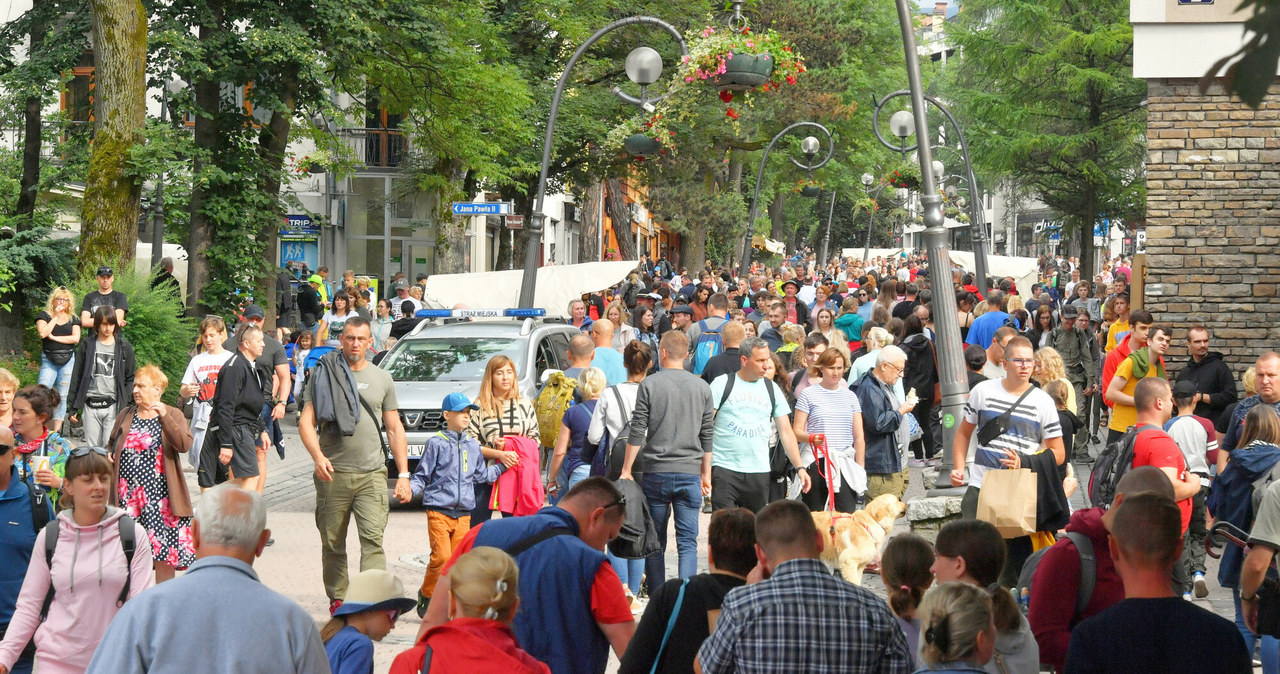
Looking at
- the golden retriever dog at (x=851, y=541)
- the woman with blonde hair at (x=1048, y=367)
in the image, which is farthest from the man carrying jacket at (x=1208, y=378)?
the golden retriever dog at (x=851, y=541)

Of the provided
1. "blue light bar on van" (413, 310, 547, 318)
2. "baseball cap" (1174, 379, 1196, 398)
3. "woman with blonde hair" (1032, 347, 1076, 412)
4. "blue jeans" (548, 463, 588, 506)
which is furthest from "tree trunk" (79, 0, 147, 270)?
"baseball cap" (1174, 379, 1196, 398)

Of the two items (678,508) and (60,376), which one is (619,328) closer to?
(60,376)

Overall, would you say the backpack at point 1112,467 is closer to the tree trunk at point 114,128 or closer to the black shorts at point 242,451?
the black shorts at point 242,451

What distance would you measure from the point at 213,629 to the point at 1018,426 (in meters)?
5.04

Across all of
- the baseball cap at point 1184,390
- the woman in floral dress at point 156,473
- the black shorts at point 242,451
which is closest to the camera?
the woman in floral dress at point 156,473

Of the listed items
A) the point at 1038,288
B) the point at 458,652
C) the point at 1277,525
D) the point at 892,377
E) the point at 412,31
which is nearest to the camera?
the point at 458,652

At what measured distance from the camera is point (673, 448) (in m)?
8.15

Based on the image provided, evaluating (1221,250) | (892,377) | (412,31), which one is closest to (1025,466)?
(892,377)

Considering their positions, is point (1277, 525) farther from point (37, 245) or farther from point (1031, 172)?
point (1031, 172)

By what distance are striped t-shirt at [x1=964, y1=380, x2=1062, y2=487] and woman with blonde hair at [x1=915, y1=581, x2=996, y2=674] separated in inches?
151

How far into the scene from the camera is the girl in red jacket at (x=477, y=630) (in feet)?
12.1

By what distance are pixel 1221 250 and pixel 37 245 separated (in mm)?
14833

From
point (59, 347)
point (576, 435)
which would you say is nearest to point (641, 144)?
point (59, 347)

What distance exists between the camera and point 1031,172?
34.1m
